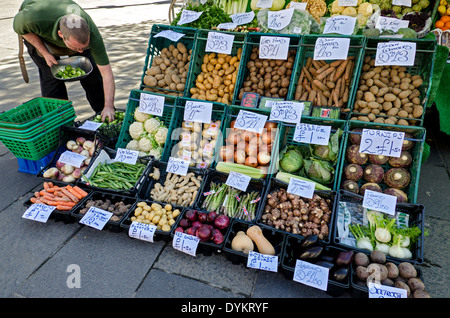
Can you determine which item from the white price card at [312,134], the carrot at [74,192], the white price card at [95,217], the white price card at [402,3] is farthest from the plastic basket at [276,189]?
the white price card at [402,3]

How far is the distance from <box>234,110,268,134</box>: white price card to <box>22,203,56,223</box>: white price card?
2137 mm

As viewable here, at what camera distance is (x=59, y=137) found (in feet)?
11.5

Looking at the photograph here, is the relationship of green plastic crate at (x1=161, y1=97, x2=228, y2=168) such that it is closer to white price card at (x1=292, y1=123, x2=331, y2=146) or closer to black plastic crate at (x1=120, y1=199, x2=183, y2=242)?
black plastic crate at (x1=120, y1=199, x2=183, y2=242)

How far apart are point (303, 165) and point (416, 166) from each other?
1.07 metres

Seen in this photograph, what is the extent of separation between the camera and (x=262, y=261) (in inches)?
91.0

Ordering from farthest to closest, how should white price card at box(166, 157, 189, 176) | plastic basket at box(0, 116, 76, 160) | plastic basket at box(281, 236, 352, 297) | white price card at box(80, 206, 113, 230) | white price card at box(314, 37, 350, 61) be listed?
plastic basket at box(0, 116, 76, 160) → white price card at box(314, 37, 350, 61) → white price card at box(166, 157, 189, 176) → white price card at box(80, 206, 113, 230) → plastic basket at box(281, 236, 352, 297)

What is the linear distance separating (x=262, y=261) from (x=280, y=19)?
10.6 feet

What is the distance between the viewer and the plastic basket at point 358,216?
2.29 m

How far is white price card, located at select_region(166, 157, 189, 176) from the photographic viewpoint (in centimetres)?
307

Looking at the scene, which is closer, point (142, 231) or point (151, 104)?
point (142, 231)

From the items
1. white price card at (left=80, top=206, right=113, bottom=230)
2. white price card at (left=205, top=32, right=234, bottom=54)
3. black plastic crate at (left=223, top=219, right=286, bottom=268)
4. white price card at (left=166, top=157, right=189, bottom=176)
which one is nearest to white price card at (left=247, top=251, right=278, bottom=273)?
black plastic crate at (left=223, top=219, right=286, bottom=268)

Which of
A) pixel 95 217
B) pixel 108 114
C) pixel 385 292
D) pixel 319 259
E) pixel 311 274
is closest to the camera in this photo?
pixel 385 292

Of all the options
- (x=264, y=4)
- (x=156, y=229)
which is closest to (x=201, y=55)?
(x=264, y=4)

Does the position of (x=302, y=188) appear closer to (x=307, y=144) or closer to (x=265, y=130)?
(x=307, y=144)
